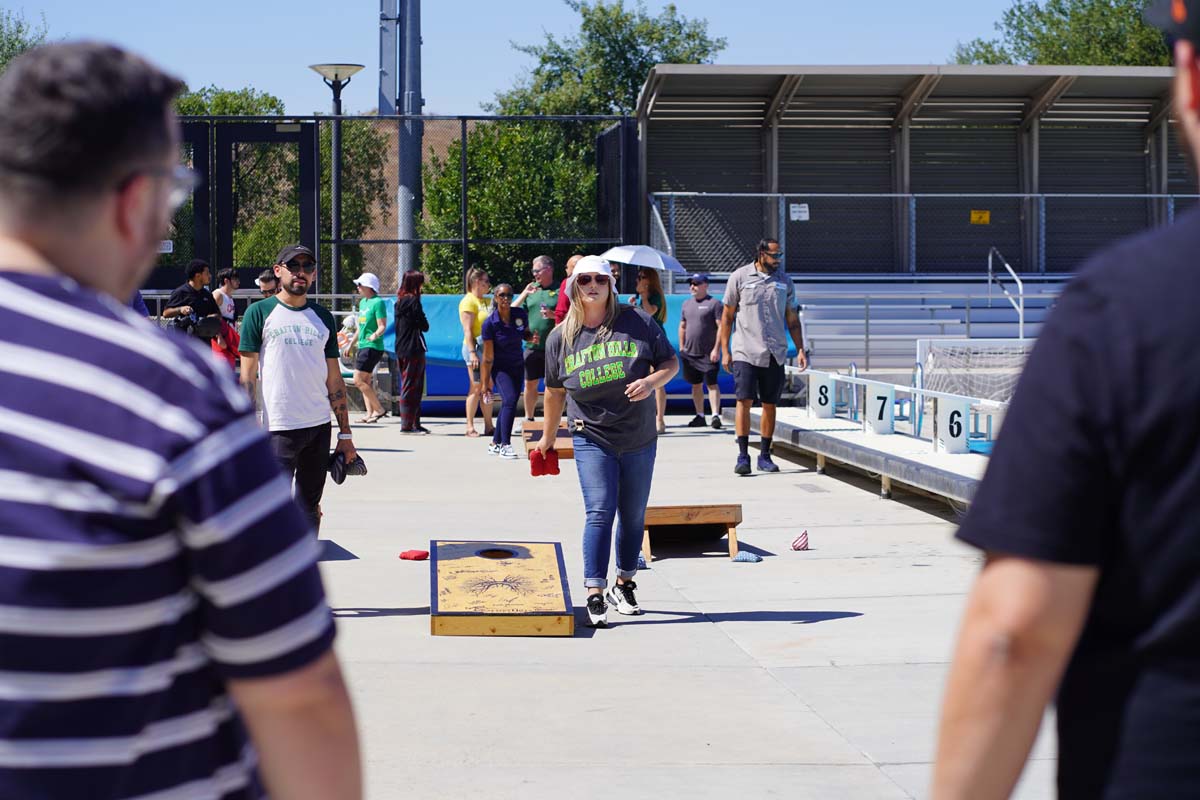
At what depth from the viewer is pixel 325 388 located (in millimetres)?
7863

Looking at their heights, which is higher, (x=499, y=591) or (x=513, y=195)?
(x=513, y=195)

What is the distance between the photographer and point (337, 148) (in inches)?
863

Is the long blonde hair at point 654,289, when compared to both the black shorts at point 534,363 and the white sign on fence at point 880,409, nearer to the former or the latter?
the black shorts at point 534,363

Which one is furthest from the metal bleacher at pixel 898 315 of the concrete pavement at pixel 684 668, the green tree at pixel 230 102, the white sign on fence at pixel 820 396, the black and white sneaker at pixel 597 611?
the green tree at pixel 230 102

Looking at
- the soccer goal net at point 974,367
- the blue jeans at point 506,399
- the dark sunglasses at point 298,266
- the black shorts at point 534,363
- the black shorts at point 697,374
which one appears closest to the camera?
the dark sunglasses at point 298,266

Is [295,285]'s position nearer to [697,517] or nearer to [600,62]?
[697,517]

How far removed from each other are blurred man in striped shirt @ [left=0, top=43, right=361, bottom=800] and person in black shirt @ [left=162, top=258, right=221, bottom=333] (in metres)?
10.7

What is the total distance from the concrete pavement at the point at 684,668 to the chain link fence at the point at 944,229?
653 inches

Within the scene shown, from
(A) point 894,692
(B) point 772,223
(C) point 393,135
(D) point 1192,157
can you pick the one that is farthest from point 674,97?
(D) point 1192,157

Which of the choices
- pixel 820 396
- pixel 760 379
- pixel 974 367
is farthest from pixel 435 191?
pixel 760 379

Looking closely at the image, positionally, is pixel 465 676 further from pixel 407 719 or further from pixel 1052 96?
pixel 1052 96

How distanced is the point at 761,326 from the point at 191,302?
482cm

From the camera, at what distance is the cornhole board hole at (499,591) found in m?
7.25

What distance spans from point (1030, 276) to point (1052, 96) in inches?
134
